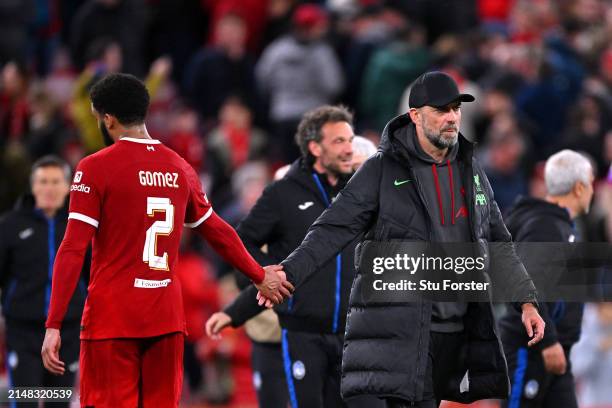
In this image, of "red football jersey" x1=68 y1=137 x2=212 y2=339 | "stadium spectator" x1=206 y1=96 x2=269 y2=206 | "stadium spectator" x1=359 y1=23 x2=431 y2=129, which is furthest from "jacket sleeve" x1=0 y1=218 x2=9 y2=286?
"stadium spectator" x1=359 y1=23 x2=431 y2=129

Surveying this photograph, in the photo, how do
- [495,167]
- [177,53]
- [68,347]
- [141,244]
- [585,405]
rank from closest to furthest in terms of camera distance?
1. [141,244]
2. [68,347]
3. [585,405]
4. [495,167]
5. [177,53]

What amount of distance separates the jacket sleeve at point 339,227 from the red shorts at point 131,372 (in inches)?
27.7

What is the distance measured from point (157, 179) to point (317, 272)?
1743 mm

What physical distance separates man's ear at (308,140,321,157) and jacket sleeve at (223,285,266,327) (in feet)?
3.10

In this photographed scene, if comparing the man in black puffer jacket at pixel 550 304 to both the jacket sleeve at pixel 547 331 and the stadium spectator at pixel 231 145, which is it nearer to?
the jacket sleeve at pixel 547 331

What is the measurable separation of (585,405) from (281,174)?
511cm

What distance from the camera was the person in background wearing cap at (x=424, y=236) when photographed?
7.03m

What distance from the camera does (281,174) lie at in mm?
9727

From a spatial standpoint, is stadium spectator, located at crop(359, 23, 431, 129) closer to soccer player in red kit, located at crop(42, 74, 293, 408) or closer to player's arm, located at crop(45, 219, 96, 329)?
soccer player in red kit, located at crop(42, 74, 293, 408)

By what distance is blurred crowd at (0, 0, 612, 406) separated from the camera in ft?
48.2

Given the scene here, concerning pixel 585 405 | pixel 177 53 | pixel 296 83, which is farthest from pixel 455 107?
pixel 177 53

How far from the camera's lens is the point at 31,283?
31.1 ft

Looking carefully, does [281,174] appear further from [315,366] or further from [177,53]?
[177,53]

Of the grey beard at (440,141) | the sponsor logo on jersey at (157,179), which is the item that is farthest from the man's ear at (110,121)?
the grey beard at (440,141)
